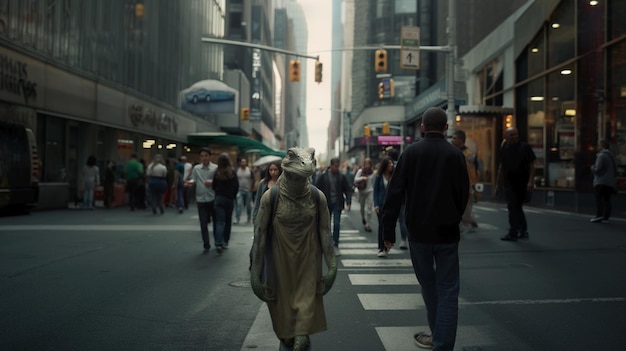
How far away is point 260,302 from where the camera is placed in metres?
6.43

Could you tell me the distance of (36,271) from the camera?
26.5ft

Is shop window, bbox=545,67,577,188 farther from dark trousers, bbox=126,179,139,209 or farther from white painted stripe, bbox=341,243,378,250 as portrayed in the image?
dark trousers, bbox=126,179,139,209

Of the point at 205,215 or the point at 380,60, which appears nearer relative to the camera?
the point at 205,215

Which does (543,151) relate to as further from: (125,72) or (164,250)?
(125,72)

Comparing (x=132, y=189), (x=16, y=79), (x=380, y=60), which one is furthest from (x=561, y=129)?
(x=16, y=79)

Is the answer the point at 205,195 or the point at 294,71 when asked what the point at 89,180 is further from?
the point at 205,195

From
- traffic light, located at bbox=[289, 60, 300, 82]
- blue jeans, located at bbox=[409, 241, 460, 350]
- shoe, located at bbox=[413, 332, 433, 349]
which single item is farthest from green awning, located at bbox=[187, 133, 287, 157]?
blue jeans, located at bbox=[409, 241, 460, 350]

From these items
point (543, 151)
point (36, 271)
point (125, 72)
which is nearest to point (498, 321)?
point (36, 271)

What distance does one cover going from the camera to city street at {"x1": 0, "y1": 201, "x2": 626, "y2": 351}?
495 cm

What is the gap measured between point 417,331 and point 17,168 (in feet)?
47.9

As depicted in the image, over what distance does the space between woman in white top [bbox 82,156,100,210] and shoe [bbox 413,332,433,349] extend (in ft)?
57.4

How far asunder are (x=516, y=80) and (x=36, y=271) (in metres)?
22.5

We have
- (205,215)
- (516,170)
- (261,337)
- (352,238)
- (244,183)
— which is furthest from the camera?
(244,183)

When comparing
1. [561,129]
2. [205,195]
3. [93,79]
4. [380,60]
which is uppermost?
[380,60]
